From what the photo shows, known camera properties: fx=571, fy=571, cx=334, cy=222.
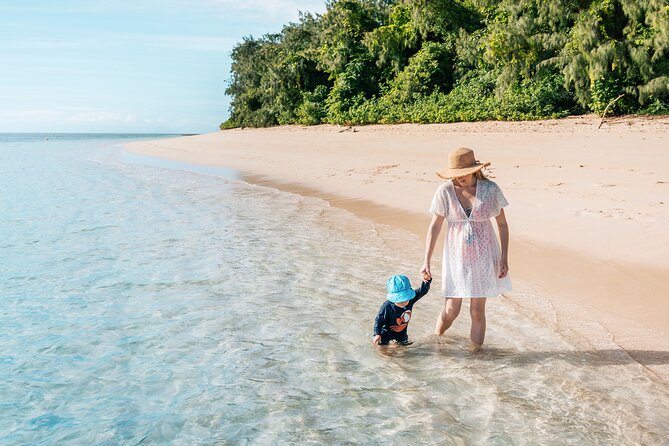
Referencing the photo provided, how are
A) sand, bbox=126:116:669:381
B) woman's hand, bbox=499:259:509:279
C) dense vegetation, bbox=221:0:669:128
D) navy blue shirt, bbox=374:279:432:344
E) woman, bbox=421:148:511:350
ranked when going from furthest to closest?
dense vegetation, bbox=221:0:669:128
sand, bbox=126:116:669:381
navy blue shirt, bbox=374:279:432:344
woman's hand, bbox=499:259:509:279
woman, bbox=421:148:511:350

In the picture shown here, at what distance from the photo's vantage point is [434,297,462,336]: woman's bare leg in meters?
4.43

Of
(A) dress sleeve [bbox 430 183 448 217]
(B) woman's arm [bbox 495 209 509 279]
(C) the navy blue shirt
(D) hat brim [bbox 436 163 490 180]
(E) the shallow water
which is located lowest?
(E) the shallow water

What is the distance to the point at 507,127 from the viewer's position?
19266 millimetres

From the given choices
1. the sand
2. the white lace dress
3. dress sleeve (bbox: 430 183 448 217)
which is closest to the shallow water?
the sand

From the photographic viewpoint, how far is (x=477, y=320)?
4.38 metres

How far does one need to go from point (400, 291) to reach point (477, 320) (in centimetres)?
67

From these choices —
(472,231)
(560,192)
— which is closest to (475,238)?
(472,231)

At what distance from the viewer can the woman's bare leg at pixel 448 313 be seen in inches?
174

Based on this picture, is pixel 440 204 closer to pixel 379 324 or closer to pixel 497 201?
pixel 497 201

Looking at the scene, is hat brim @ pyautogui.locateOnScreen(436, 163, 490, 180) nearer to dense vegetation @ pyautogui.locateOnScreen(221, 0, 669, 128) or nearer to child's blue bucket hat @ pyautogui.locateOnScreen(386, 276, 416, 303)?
child's blue bucket hat @ pyautogui.locateOnScreen(386, 276, 416, 303)

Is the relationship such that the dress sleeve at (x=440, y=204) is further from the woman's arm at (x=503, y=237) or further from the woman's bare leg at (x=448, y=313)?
the woman's bare leg at (x=448, y=313)

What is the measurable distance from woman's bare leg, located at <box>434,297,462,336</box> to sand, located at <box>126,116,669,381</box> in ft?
3.76

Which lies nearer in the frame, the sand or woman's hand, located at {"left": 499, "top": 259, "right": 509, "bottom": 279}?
woman's hand, located at {"left": 499, "top": 259, "right": 509, "bottom": 279}

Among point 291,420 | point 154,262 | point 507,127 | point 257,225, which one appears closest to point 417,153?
point 507,127
